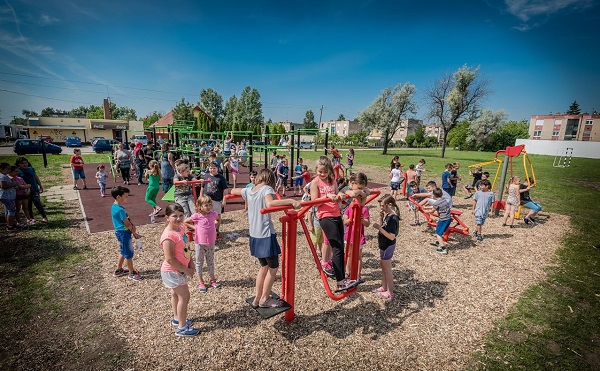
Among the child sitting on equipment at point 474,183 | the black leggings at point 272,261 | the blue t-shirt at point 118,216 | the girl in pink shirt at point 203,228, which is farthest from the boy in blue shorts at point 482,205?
the blue t-shirt at point 118,216

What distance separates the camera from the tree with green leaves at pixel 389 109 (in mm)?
45531

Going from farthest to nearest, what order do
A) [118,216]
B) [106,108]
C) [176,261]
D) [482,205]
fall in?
[106,108] → [482,205] → [118,216] → [176,261]

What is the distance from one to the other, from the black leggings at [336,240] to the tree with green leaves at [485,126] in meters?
64.6

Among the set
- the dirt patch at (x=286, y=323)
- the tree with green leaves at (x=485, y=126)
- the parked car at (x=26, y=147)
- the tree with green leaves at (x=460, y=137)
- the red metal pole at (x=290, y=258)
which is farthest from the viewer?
the tree with green leaves at (x=460, y=137)

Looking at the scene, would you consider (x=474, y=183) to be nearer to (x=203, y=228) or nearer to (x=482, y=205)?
(x=482, y=205)


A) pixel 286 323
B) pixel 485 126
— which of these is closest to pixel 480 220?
pixel 286 323

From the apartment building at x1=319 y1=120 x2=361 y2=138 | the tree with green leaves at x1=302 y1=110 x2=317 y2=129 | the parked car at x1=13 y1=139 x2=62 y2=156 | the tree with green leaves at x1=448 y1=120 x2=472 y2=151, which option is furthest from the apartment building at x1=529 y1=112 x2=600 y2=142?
the parked car at x1=13 y1=139 x2=62 y2=156

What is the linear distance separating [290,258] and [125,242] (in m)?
3.35

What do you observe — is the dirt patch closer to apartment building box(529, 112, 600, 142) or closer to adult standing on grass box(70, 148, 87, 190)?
adult standing on grass box(70, 148, 87, 190)

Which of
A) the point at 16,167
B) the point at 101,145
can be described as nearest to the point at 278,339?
the point at 16,167

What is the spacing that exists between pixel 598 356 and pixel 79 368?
6752 millimetres

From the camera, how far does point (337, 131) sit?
119 m

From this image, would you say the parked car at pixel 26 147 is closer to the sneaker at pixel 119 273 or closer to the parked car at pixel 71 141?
the parked car at pixel 71 141

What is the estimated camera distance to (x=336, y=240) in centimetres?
395
